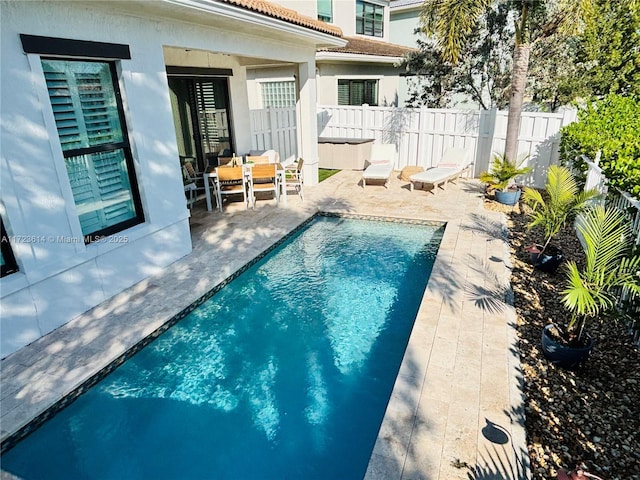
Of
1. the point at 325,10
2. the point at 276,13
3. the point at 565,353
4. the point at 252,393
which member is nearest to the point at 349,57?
the point at 325,10

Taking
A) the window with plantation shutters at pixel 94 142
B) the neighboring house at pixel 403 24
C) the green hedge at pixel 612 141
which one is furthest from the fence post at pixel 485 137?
the neighboring house at pixel 403 24

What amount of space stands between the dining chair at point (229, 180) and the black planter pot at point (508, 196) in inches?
255

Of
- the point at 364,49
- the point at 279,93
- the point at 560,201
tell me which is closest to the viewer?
the point at 560,201

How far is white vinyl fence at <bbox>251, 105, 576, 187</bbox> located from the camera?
11.4 meters

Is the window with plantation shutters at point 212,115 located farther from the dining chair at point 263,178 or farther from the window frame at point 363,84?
the window frame at point 363,84

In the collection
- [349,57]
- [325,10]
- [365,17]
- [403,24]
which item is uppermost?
[403,24]

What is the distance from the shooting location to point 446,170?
11828 millimetres

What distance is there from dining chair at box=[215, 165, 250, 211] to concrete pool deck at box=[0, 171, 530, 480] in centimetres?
142

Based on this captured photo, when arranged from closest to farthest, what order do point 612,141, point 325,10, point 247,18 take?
point 612,141 → point 247,18 → point 325,10

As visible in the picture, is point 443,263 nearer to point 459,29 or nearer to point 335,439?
point 335,439

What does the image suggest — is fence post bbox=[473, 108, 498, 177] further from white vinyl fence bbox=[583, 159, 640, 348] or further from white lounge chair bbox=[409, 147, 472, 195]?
white vinyl fence bbox=[583, 159, 640, 348]

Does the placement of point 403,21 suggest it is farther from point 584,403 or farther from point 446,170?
point 584,403

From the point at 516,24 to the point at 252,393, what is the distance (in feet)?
34.5

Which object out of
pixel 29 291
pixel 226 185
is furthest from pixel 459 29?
pixel 29 291
